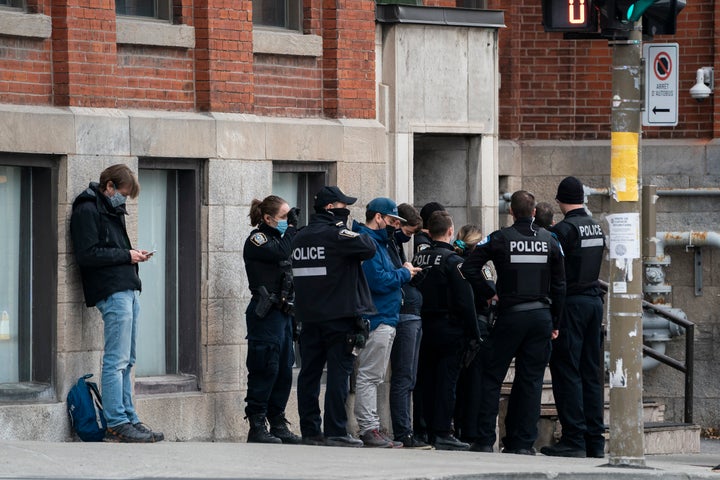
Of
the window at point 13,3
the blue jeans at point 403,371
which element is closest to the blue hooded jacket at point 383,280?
the blue jeans at point 403,371

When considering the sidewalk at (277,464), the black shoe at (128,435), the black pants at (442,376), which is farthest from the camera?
the black pants at (442,376)

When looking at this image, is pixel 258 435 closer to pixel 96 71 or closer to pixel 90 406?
pixel 90 406

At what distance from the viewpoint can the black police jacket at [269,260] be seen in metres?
12.7

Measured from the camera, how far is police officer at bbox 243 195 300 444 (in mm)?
12664

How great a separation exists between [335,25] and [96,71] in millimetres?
2699

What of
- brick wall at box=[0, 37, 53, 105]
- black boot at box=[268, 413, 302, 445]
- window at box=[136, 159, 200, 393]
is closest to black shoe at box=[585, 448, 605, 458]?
black boot at box=[268, 413, 302, 445]

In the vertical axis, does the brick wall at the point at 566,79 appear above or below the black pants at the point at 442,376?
above

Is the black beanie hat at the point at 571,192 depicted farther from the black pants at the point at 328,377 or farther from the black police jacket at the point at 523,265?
the black pants at the point at 328,377

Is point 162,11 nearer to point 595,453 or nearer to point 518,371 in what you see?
point 518,371

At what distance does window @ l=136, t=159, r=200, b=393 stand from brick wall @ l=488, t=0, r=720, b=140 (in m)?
5.05

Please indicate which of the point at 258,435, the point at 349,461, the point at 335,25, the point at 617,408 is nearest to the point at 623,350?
the point at 617,408

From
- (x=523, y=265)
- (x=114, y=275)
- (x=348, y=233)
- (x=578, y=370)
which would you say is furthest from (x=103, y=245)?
(x=578, y=370)

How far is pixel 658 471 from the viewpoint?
11164 millimetres

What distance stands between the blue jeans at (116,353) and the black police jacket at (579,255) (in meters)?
3.33
